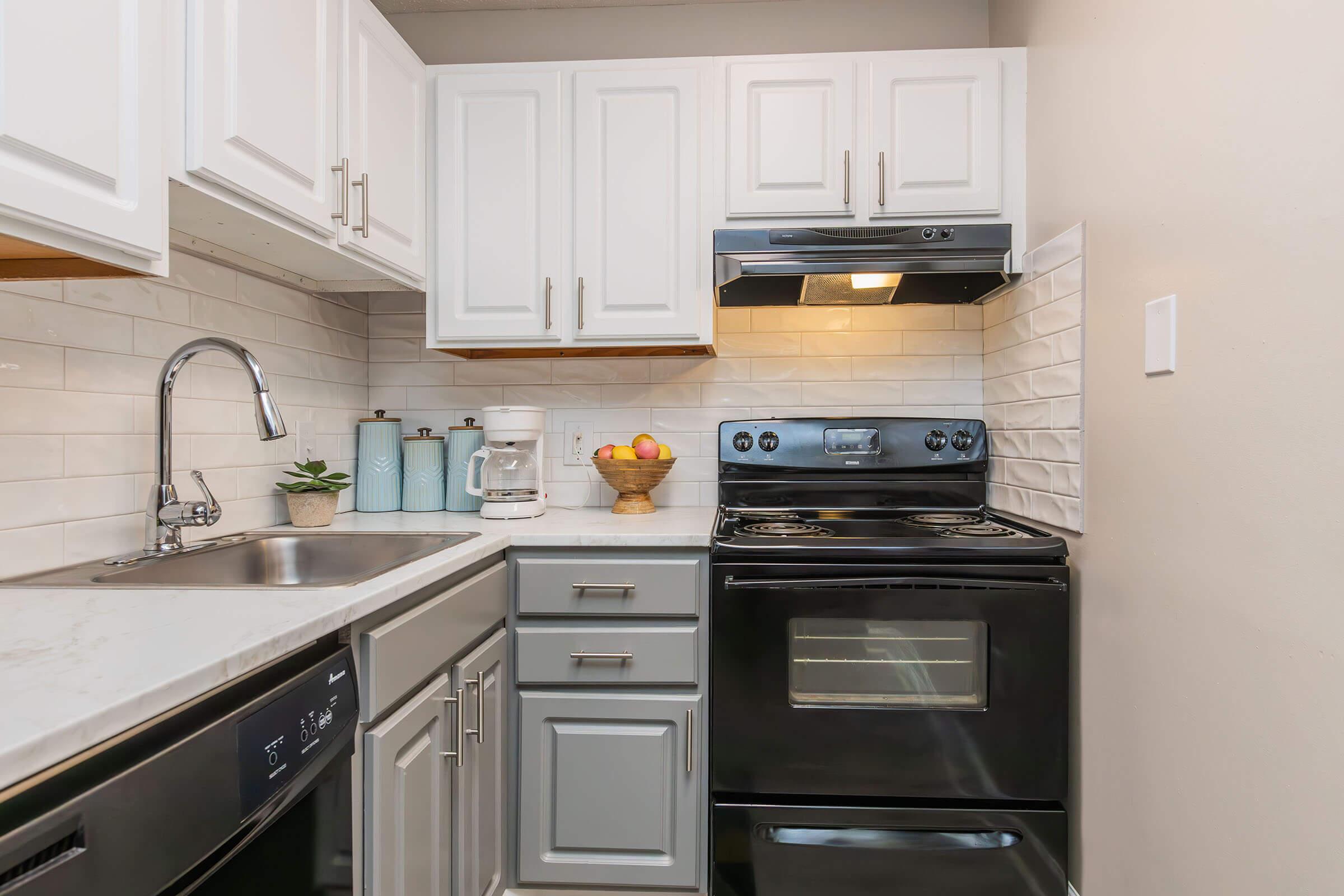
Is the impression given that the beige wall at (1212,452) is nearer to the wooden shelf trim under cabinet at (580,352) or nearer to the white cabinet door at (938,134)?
the white cabinet door at (938,134)

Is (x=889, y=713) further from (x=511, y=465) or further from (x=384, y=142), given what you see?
(x=384, y=142)

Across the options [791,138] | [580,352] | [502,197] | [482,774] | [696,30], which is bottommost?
[482,774]

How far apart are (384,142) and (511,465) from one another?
89 cm

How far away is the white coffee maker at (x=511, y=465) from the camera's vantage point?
1.99 m

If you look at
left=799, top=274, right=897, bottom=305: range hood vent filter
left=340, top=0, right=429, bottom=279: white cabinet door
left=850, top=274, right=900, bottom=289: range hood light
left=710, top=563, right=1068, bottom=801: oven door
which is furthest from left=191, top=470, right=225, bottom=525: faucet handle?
left=850, top=274, right=900, bottom=289: range hood light

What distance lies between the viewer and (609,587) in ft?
5.61

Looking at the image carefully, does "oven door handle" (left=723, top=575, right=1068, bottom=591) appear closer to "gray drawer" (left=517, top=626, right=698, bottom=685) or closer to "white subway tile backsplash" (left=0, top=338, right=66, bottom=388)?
"gray drawer" (left=517, top=626, right=698, bottom=685)

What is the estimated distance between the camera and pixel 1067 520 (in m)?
1.63

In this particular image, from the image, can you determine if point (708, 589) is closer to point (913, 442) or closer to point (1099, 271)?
point (913, 442)

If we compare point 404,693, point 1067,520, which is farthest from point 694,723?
point 1067,520

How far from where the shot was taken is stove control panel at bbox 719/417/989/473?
214cm

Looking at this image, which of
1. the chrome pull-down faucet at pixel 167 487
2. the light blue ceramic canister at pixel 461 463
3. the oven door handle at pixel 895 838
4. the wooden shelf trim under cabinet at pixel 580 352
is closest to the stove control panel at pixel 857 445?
the wooden shelf trim under cabinet at pixel 580 352

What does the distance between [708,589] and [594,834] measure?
25.2 inches

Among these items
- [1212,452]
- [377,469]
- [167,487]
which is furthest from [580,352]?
[1212,452]
